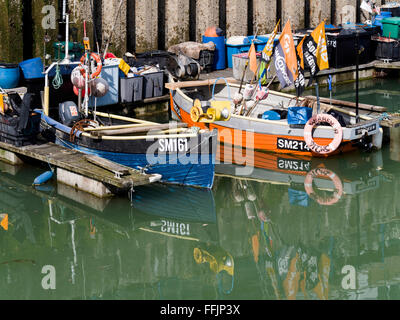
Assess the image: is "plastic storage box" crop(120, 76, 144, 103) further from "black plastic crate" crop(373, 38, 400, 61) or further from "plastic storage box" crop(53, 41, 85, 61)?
"black plastic crate" crop(373, 38, 400, 61)

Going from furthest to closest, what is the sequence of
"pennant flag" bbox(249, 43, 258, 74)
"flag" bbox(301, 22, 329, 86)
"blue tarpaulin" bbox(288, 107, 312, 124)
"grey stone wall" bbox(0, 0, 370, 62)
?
"grey stone wall" bbox(0, 0, 370, 62)
"pennant flag" bbox(249, 43, 258, 74)
"blue tarpaulin" bbox(288, 107, 312, 124)
"flag" bbox(301, 22, 329, 86)

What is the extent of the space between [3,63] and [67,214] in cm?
631

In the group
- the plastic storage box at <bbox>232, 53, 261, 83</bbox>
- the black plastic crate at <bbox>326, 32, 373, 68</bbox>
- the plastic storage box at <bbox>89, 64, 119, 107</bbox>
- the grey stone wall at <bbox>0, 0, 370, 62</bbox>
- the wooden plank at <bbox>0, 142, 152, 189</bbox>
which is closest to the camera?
the wooden plank at <bbox>0, 142, 152, 189</bbox>

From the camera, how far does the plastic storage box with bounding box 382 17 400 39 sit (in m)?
27.8

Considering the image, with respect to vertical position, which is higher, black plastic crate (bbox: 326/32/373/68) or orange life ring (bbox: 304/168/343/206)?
black plastic crate (bbox: 326/32/373/68)

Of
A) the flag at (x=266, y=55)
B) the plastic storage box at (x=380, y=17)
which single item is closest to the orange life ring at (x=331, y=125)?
the flag at (x=266, y=55)

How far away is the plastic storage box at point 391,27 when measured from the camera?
27.8 m

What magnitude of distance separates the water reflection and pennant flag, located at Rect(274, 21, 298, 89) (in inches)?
72.1

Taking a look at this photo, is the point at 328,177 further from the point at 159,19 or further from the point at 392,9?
the point at 392,9

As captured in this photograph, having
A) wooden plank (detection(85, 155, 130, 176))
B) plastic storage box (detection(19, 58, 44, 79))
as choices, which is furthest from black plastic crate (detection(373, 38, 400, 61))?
wooden plank (detection(85, 155, 130, 176))

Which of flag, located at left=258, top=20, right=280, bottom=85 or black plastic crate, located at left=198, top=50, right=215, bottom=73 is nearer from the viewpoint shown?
flag, located at left=258, top=20, right=280, bottom=85

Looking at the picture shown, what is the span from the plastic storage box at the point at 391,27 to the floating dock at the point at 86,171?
14430mm
